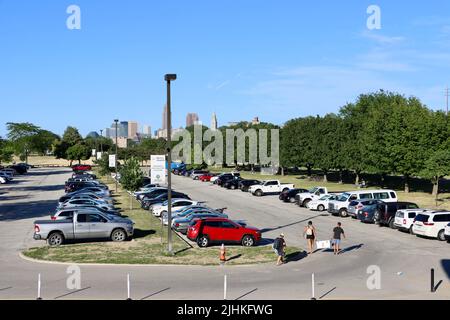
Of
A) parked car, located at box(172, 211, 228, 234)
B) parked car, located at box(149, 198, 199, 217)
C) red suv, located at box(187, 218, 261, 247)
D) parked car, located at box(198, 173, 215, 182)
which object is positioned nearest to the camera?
red suv, located at box(187, 218, 261, 247)

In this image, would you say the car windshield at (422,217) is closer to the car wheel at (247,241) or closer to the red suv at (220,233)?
the red suv at (220,233)

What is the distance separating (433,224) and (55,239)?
1909 centimetres

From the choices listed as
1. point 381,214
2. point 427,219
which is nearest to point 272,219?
point 381,214

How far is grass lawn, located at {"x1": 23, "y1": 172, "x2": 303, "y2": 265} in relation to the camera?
22.5 m

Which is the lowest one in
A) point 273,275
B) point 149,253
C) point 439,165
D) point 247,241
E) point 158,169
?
point 273,275

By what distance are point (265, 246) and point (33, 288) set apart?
12.1m

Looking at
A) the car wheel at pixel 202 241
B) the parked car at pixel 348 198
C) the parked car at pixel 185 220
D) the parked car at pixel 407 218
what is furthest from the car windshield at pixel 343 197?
the car wheel at pixel 202 241

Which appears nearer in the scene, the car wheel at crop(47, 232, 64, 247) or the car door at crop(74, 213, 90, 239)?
the car wheel at crop(47, 232, 64, 247)

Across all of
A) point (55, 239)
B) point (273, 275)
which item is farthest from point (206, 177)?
point (273, 275)

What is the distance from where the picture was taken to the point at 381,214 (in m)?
34.6

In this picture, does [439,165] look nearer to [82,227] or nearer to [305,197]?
[305,197]

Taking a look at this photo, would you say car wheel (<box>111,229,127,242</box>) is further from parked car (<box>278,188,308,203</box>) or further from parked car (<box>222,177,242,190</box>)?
parked car (<box>222,177,242,190</box>)

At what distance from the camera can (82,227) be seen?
26.9m

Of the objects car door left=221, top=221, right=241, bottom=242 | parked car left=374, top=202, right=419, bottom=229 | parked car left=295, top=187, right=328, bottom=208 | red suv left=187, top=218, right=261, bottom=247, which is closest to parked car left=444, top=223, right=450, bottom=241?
parked car left=374, top=202, right=419, bottom=229
